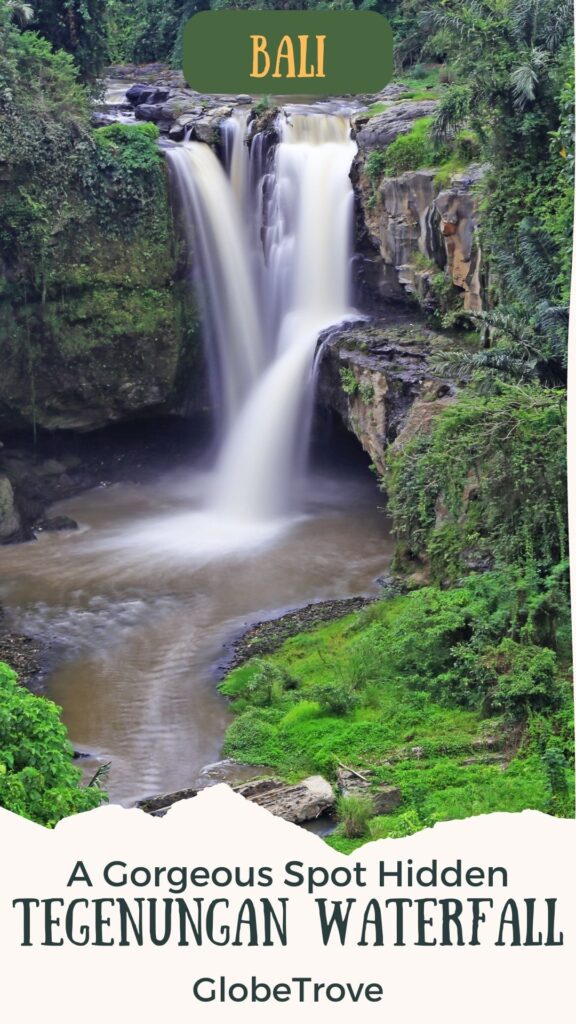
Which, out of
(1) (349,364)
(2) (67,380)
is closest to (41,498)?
(2) (67,380)

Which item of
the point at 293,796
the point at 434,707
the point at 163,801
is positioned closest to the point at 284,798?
the point at 293,796

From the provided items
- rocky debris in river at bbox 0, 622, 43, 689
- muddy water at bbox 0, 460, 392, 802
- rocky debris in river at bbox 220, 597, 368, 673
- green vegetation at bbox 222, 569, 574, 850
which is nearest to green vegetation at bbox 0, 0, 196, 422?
muddy water at bbox 0, 460, 392, 802

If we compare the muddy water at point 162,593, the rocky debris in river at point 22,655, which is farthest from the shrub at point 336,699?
the rocky debris in river at point 22,655

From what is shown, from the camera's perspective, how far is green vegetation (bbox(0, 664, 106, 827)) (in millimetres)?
8070

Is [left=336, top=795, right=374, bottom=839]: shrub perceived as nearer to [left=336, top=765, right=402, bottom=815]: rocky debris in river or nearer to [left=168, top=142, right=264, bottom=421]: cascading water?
[left=336, top=765, right=402, bottom=815]: rocky debris in river

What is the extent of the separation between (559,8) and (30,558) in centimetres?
1117

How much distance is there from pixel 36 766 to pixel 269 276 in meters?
14.4

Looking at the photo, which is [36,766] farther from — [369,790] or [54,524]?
[54,524]

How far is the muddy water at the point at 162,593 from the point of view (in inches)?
509

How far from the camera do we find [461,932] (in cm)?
571

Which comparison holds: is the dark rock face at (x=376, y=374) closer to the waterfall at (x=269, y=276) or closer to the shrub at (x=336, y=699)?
the waterfall at (x=269, y=276)

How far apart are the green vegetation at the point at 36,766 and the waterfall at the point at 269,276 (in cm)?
1124

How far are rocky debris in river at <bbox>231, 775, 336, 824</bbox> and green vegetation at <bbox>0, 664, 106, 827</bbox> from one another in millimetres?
2193

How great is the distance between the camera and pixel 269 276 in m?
21.2
